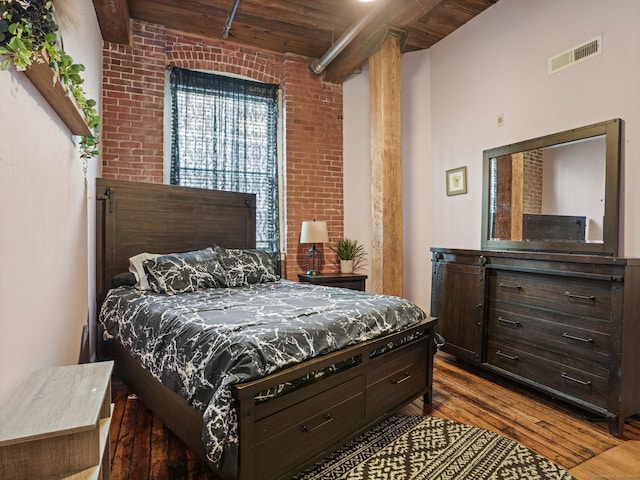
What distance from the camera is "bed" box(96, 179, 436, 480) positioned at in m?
1.46

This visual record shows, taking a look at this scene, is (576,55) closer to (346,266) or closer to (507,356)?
(507,356)

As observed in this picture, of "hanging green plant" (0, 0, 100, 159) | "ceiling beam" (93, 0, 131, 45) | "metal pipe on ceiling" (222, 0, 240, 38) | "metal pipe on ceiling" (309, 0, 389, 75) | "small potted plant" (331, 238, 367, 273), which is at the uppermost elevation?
"metal pipe on ceiling" (222, 0, 240, 38)

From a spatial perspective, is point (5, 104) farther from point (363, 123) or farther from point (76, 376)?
point (363, 123)

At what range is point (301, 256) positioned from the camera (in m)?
4.46

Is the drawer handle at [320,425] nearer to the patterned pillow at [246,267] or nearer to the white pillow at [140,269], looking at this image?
the patterned pillow at [246,267]

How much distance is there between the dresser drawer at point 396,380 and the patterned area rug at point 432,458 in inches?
6.7

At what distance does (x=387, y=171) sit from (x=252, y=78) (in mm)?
1973

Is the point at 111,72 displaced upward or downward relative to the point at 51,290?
upward

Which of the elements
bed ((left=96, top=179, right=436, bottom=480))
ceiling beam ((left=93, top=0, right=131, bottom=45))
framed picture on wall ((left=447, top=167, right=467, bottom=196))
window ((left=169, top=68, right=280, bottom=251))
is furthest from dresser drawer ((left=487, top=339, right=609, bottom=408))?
ceiling beam ((left=93, top=0, right=131, bottom=45))

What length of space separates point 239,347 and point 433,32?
12.7 ft

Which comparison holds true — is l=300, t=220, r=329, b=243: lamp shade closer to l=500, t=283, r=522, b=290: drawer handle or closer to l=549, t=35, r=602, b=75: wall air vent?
l=500, t=283, r=522, b=290: drawer handle

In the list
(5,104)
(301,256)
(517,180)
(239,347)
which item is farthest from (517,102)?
(5,104)

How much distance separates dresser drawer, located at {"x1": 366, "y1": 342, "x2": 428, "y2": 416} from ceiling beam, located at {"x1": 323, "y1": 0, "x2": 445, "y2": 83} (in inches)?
112

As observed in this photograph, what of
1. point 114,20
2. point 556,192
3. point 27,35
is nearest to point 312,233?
point 556,192
